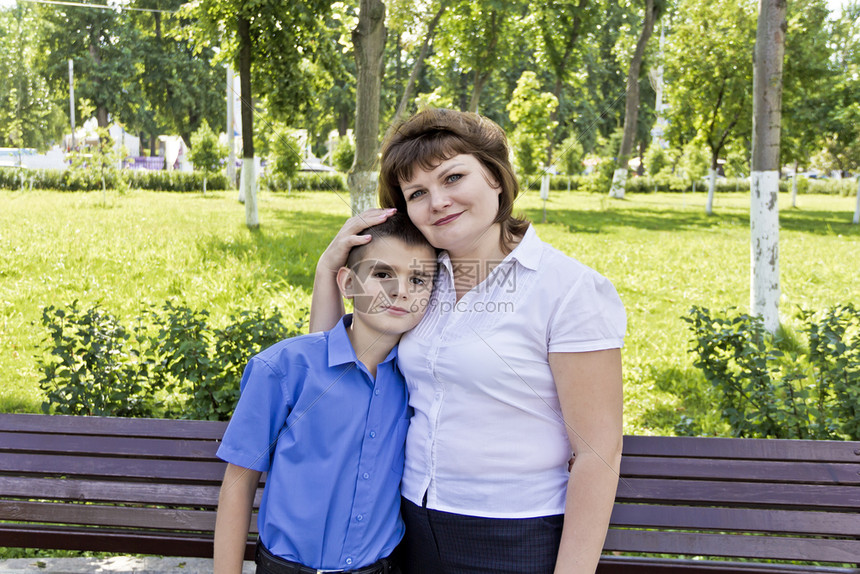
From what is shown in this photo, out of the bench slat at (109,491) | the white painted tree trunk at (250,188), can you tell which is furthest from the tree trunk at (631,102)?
the bench slat at (109,491)

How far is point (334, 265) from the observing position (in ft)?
6.39

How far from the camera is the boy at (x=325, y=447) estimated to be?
1.70 m

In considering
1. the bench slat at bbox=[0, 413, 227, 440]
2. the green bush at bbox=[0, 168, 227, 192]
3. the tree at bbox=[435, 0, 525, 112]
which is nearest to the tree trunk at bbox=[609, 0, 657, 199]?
the tree at bbox=[435, 0, 525, 112]

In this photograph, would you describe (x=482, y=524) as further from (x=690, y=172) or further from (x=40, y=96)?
(x=690, y=172)

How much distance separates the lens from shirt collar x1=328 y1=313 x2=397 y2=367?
1.73 metres

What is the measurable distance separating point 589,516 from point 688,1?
71.2 feet

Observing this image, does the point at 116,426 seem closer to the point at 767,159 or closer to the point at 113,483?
the point at 113,483

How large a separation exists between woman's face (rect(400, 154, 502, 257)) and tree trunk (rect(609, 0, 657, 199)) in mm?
20808

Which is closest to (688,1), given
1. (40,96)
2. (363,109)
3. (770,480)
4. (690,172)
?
(690,172)

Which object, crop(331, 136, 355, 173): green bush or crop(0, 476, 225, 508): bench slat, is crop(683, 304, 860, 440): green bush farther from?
crop(331, 136, 355, 173): green bush

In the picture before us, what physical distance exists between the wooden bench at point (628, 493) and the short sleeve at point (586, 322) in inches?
41.0

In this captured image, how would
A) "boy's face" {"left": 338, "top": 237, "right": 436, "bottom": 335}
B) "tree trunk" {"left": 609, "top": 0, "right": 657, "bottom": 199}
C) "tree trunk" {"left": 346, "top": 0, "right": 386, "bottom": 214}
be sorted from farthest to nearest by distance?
"tree trunk" {"left": 609, "top": 0, "right": 657, "bottom": 199} → "tree trunk" {"left": 346, "top": 0, "right": 386, "bottom": 214} → "boy's face" {"left": 338, "top": 237, "right": 436, "bottom": 335}

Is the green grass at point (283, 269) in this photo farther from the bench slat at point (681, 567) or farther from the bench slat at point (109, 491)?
the bench slat at point (681, 567)

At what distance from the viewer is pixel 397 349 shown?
182 centimetres
